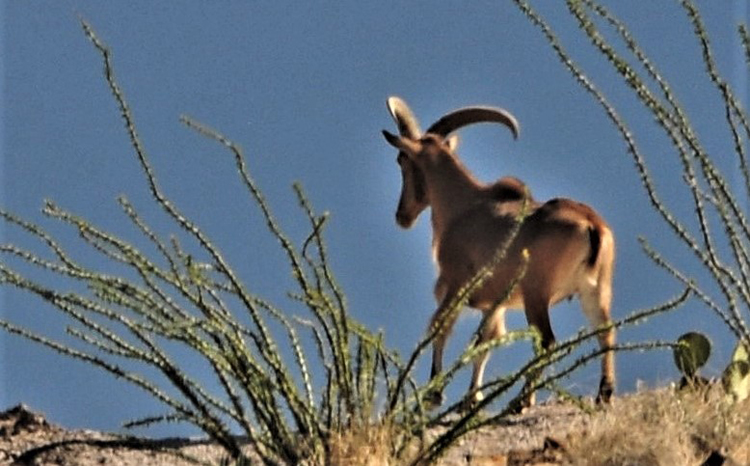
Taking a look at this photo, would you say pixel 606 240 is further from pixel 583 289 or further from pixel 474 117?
pixel 474 117

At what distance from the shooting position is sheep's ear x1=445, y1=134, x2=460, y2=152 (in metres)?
14.8

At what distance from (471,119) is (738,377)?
19.0 ft

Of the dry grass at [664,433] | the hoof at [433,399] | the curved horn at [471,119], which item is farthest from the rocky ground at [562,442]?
the curved horn at [471,119]

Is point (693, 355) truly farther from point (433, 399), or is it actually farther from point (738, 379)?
point (433, 399)

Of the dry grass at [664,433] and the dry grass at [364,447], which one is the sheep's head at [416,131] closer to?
the dry grass at [664,433]

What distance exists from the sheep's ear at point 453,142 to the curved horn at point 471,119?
6cm

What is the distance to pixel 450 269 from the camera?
1326 cm

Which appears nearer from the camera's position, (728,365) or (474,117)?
(728,365)

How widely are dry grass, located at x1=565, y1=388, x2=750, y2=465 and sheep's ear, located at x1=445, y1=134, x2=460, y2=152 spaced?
6.24m

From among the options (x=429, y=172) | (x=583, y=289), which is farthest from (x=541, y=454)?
(x=429, y=172)

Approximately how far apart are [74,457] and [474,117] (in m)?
6.20

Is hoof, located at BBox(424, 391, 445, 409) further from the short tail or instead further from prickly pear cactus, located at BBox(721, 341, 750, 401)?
the short tail

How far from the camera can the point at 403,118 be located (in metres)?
15.1

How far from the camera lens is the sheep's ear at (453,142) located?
14789 mm
